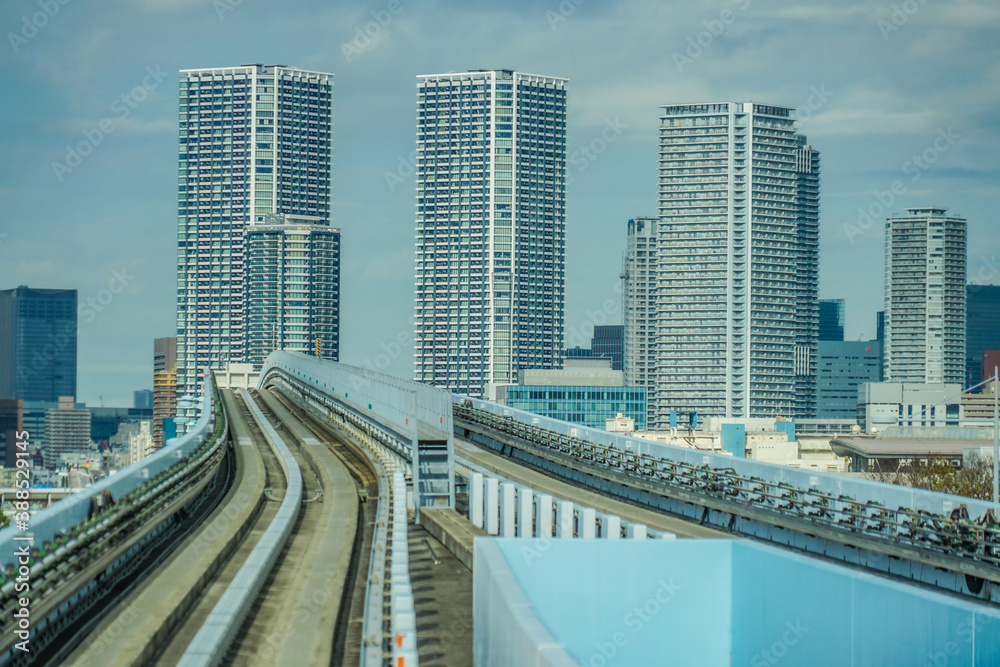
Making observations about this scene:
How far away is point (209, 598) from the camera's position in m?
24.5

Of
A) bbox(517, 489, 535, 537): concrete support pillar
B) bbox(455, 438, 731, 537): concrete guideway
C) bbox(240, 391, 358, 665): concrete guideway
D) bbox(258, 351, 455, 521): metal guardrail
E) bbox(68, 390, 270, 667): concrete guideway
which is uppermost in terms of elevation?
bbox(258, 351, 455, 521): metal guardrail

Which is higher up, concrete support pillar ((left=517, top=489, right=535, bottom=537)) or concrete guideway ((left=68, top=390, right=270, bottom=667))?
concrete support pillar ((left=517, top=489, right=535, bottom=537))

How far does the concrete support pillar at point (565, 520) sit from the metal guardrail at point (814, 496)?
557 centimetres

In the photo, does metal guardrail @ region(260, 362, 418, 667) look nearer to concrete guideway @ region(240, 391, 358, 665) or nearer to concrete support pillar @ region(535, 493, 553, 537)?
concrete guideway @ region(240, 391, 358, 665)

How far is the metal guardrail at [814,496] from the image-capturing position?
87.4 ft

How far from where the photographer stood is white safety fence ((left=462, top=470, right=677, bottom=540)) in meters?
30.1

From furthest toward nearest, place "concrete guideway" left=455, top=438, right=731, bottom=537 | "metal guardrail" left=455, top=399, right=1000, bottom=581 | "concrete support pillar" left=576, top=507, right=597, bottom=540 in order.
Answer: "concrete guideway" left=455, top=438, right=731, bottom=537 → "concrete support pillar" left=576, top=507, right=597, bottom=540 → "metal guardrail" left=455, top=399, right=1000, bottom=581

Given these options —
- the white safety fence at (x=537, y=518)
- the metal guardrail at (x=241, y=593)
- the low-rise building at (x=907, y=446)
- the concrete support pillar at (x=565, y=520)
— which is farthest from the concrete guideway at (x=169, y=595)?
the low-rise building at (x=907, y=446)

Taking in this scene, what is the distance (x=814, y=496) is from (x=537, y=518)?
266 inches

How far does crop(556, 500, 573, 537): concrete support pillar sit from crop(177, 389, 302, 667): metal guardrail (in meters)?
6.32

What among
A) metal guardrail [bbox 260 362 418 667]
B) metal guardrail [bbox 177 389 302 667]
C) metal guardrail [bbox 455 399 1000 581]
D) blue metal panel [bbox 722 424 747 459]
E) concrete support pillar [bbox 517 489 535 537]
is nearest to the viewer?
metal guardrail [bbox 260 362 418 667]

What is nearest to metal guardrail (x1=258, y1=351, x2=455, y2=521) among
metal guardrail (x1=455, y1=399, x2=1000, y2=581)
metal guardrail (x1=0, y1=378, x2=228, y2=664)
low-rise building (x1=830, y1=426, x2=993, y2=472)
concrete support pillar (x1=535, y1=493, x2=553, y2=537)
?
concrete support pillar (x1=535, y1=493, x2=553, y2=537)

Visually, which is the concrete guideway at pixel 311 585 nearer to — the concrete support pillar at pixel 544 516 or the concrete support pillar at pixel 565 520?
the concrete support pillar at pixel 544 516

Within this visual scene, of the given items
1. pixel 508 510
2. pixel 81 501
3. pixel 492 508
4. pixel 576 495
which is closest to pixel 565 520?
pixel 508 510
